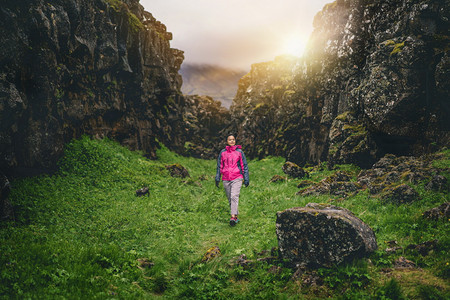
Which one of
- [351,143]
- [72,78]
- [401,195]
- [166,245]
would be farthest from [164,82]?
[401,195]

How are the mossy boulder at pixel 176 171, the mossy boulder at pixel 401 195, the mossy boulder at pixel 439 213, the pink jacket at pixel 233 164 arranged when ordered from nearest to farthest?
the mossy boulder at pixel 439 213, the mossy boulder at pixel 401 195, the pink jacket at pixel 233 164, the mossy boulder at pixel 176 171

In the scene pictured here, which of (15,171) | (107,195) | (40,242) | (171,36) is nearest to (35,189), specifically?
(15,171)

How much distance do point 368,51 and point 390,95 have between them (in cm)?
629

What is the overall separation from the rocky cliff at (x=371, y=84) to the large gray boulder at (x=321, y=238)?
41.1 feet

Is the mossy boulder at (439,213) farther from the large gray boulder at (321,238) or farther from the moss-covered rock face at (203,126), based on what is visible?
the moss-covered rock face at (203,126)

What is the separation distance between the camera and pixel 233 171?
11.9 metres

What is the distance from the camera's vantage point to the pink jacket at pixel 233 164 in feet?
38.9

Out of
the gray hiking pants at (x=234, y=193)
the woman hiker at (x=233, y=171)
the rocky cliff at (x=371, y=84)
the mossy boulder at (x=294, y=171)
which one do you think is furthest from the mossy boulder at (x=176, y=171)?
the rocky cliff at (x=371, y=84)

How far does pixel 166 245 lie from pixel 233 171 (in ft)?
14.9

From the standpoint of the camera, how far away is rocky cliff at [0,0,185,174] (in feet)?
39.6

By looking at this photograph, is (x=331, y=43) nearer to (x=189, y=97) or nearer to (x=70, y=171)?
(x=70, y=171)

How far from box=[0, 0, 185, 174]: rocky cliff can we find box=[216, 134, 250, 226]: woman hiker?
417 inches

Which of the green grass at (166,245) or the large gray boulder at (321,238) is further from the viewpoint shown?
the large gray boulder at (321,238)

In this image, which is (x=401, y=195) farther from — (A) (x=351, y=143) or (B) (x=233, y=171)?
(A) (x=351, y=143)
